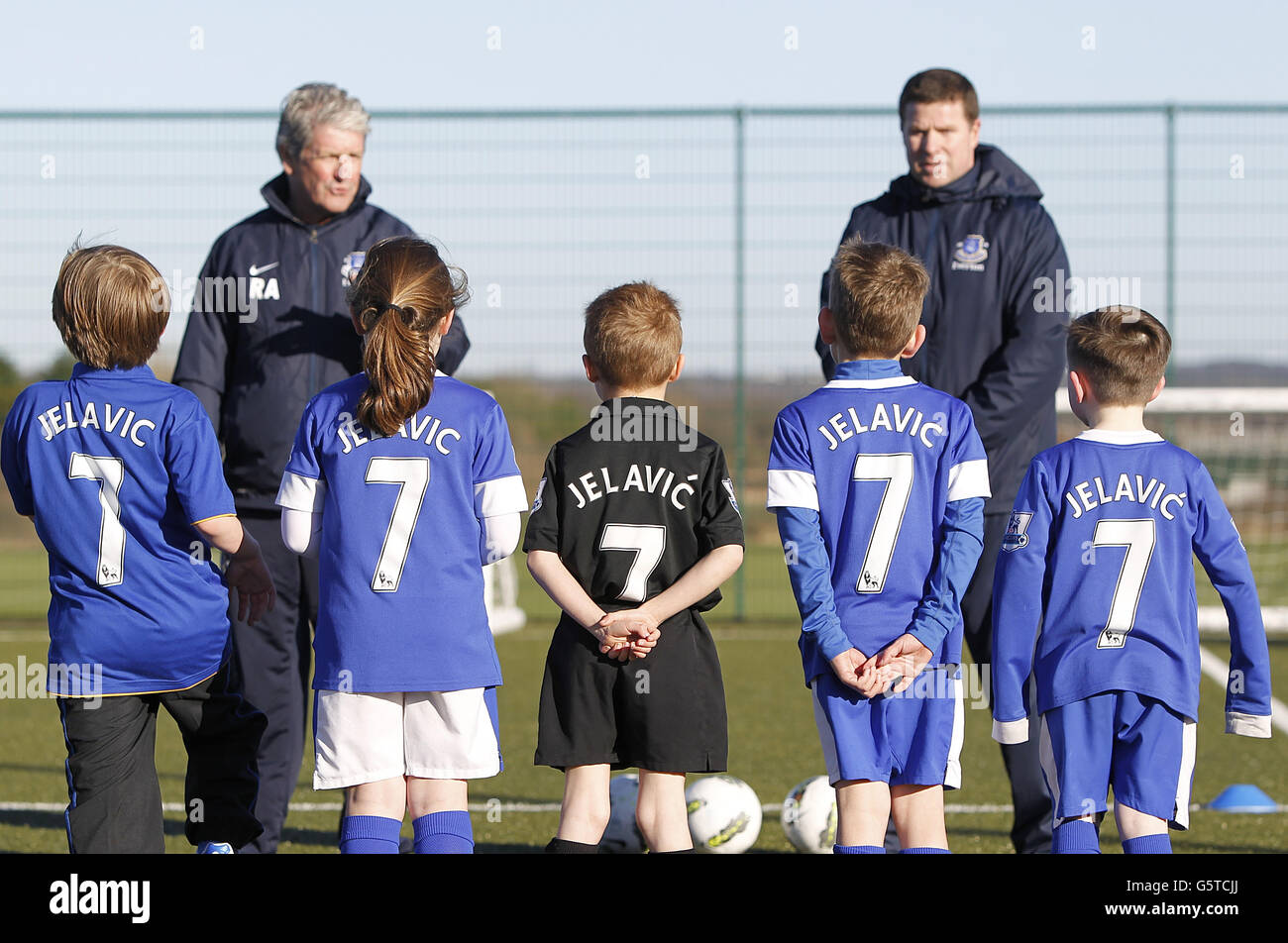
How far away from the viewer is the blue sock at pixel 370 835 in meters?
3.22

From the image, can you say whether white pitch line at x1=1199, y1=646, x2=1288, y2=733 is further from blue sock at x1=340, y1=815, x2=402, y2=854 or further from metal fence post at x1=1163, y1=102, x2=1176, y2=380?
blue sock at x1=340, y1=815, x2=402, y2=854

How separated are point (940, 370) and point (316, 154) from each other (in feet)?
6.53

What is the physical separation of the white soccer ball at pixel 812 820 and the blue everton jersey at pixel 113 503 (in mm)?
2012

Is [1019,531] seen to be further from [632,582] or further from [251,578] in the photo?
[251,578]


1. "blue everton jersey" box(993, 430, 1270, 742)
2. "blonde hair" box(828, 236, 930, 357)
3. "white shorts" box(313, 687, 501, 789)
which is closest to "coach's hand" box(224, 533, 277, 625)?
"white shorts" box(313, 687, 501, 789)

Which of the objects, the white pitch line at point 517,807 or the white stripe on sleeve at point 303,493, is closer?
the white stripe on sleeve at point 303,493

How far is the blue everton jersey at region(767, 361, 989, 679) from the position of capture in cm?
321

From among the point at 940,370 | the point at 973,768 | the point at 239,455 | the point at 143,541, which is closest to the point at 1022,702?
the point at 940,370

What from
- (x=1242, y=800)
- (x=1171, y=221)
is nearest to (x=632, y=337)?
(x=1242, y=800)

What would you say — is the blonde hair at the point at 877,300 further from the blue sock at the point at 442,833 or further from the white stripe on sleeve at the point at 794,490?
the blue sock at the point at 442,833

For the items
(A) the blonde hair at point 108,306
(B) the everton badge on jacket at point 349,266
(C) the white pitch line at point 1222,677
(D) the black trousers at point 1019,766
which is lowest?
(C) the white pitch line at point 1222,677

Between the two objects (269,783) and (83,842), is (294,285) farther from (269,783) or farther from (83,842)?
(83,842)

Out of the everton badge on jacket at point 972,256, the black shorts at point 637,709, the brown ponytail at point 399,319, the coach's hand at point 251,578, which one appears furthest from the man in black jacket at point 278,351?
the everton badge on jacket at point 972,256

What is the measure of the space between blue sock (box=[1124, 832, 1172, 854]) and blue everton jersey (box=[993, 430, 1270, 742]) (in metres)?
0.28
